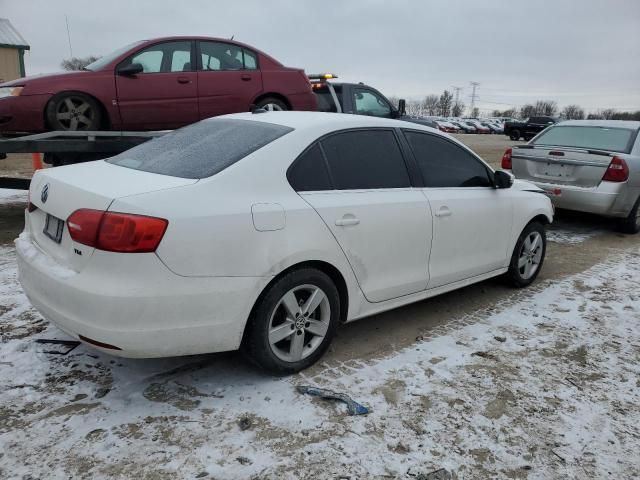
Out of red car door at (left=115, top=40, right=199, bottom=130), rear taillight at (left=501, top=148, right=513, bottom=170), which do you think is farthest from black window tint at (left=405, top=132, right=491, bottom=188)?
rear taillight at (left=501, top=148, right=513, bottom=170)

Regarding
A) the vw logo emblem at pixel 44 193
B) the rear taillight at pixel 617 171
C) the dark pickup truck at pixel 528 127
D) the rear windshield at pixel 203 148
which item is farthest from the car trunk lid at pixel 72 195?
the dark pickup truck at pixel 528 127

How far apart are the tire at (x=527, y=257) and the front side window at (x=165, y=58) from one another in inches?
176

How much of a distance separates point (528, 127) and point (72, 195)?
3627 centimetres

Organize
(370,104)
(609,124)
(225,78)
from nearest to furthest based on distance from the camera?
(225,78), (609,124), (370,104)

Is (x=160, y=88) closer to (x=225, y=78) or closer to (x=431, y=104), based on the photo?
(x=225, y=78)

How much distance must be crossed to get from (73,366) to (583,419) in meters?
3.01

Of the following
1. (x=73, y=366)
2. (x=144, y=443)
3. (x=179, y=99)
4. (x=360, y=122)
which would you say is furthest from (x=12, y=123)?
(x=144, y=443)

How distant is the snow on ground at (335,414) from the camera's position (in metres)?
2.42

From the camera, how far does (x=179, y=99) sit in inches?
252

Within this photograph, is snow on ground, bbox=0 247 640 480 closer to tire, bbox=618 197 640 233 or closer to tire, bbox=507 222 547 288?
tire, bbox=507 222 547 288

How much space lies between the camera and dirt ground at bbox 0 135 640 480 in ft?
7.98

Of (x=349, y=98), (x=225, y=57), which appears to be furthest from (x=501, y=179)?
(x=349, y=98)

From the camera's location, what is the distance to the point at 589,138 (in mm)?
7676

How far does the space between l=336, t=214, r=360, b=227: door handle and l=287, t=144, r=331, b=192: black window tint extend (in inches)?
8.5
